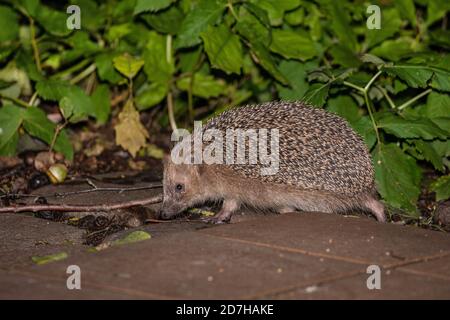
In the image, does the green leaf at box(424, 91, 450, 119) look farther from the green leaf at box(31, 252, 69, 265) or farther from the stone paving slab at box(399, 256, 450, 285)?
the green leaf at box(31, 252, 69, 265)

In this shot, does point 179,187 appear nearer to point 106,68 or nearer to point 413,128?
point 106,68

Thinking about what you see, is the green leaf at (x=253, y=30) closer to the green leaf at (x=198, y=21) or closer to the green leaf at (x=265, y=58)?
the green leaf at (x=265, y=58)

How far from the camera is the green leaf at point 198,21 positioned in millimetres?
8180

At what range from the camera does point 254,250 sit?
16.9 ft

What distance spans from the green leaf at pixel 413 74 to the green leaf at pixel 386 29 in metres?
1.57

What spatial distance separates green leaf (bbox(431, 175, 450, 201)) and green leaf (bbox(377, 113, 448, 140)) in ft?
1.89

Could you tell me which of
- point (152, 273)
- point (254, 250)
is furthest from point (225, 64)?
point (152, 273)

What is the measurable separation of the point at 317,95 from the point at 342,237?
7.56 ft

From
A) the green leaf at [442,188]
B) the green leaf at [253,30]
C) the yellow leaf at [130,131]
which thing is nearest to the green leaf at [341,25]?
the green leaf at [253,30]

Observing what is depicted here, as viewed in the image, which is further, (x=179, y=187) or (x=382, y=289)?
(x=179, y=187)

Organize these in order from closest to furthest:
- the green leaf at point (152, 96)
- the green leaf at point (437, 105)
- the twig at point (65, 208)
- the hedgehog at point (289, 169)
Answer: the twig at point (65, 208) < the hedgehog at point (289, 169) < the green leaf at point (437, 105) < the green leaf at point (152, 96)

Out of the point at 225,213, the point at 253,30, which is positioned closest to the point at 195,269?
the point at 225,213

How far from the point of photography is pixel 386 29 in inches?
347

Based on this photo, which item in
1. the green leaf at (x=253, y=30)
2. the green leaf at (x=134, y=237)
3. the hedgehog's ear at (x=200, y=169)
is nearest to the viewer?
the green leaf at (x=134, y=237)
